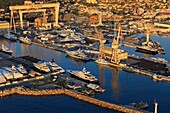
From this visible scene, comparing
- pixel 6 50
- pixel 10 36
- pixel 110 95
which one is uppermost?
pixel 10 36

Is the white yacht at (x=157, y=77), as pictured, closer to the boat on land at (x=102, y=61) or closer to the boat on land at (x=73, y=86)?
the boat on land at (x=102, y=61)

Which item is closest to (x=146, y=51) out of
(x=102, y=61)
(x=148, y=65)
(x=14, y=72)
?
(x=148, y=65)

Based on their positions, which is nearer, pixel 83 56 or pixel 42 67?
pixel 42 67

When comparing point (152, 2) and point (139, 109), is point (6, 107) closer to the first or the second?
point (139, 109)

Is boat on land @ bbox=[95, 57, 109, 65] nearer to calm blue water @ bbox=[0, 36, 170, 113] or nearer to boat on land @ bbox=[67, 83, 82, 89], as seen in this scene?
calm blue water @ bbox=[0, 36, 170, 113]

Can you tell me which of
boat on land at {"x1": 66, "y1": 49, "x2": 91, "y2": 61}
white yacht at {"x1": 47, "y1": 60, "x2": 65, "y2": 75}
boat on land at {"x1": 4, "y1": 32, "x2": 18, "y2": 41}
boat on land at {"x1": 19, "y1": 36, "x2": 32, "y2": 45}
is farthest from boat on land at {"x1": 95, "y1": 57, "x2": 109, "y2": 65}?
boat on land at {"x1": 4, "y1": 32, "x2": 18, "y2": 41}

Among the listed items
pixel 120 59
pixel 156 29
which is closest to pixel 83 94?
pixel 120 59

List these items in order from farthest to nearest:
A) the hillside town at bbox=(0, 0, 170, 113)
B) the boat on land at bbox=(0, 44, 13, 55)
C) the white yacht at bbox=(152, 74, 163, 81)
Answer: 1. the boat on land at bbox=(0, 44, 13, 55)
2. the white yacht at bbox=(152, 74, 163, 81)
3. the hillside town at bbox=(0, 0, 170, 113)

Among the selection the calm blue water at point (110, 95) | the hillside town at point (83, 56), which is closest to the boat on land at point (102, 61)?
the hillside town at point (83, 56)

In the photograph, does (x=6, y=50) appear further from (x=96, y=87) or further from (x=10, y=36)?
(x=96, y=87)

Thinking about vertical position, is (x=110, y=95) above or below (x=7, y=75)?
below

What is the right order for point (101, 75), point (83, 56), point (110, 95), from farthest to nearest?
point (83, 56)
point (101, 75)
point (110, 95)
